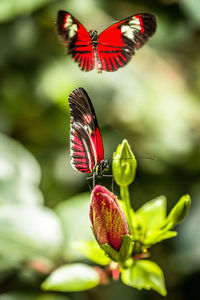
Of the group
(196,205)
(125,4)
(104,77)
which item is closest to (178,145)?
(196,205)

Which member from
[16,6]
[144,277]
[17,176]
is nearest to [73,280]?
[144,277]

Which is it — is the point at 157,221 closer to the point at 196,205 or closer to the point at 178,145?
the point at 196,205

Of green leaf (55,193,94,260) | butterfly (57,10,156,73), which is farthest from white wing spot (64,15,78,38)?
green leaf (55,193,94,260)

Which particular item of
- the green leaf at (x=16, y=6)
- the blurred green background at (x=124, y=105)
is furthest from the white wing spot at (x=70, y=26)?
the green leaf at (x=16, y=6)

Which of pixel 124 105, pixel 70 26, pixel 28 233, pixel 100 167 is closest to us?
pixel 70 26

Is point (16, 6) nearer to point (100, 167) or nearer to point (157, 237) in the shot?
point (100, 167)

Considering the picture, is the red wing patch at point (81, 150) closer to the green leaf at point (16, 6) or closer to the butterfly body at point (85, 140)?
the butterfly body at point (85, 140)
